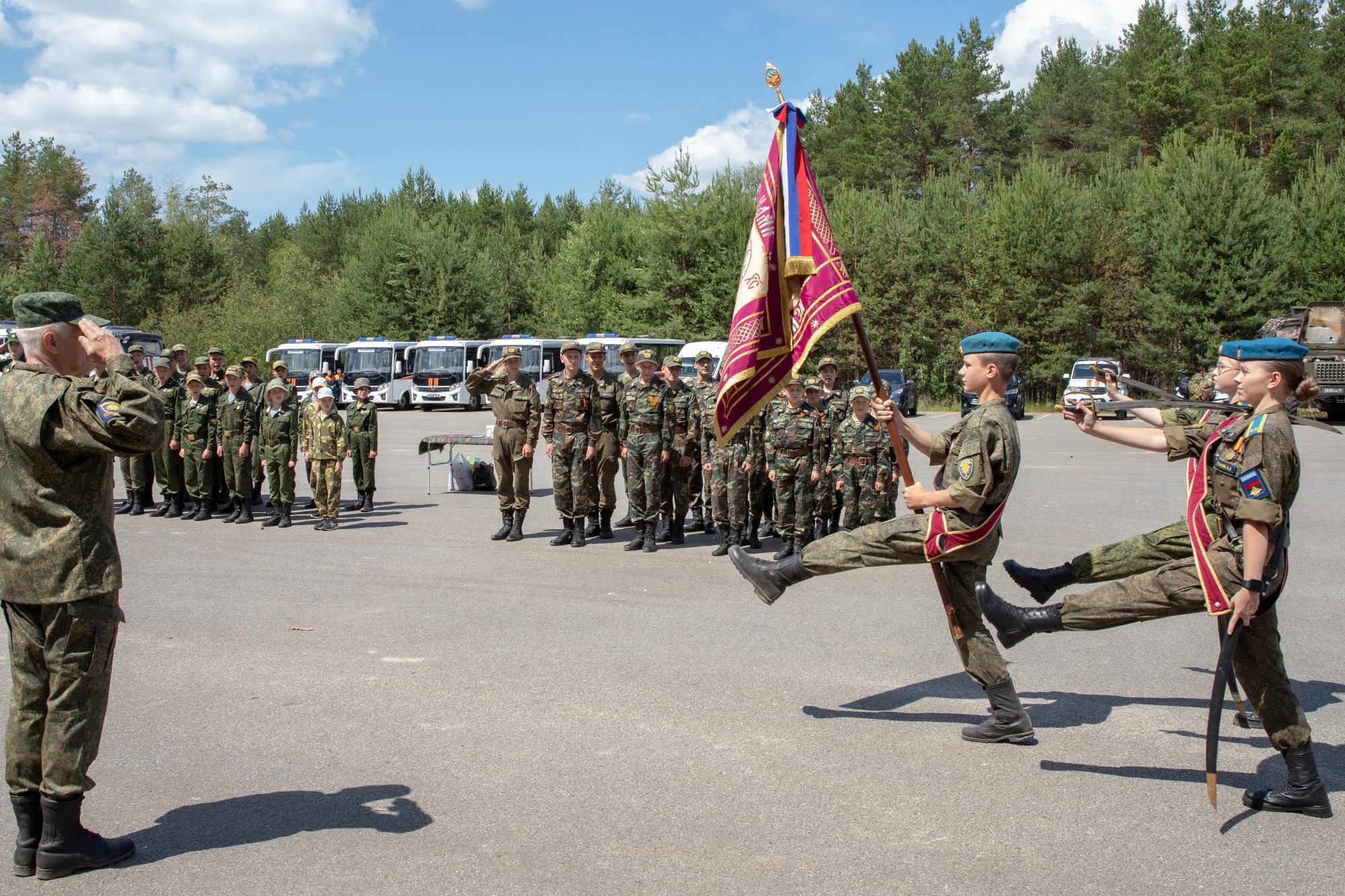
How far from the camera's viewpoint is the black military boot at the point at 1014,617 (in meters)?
4.90

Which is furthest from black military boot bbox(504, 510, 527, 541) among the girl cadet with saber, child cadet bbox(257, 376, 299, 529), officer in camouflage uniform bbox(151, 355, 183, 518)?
the girl cadet with saber

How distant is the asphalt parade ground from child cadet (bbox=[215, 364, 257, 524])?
3629mm

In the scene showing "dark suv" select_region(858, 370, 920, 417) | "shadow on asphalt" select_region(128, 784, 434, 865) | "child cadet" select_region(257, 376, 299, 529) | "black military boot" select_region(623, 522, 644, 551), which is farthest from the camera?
"dark suv" select_region(858, 370, 920, 417)

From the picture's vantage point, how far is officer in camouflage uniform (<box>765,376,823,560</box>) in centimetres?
1016

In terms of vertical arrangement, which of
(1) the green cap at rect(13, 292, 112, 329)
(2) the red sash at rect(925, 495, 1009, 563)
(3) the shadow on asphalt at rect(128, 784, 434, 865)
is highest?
(1) the green cap at rect(13, 292, 112, 329)

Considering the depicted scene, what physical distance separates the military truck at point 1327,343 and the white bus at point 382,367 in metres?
30.2

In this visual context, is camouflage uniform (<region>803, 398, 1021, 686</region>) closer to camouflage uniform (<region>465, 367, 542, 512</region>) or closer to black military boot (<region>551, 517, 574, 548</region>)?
black military boot (<region>551, 517, 574, 548</region>)

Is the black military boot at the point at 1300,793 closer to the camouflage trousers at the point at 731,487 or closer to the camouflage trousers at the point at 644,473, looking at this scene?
the camouflage trousers at the point at 731,487

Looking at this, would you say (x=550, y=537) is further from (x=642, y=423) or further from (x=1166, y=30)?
(x=1166, y=30)

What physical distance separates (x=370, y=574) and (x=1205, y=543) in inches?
275

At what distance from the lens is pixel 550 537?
37.9 feet

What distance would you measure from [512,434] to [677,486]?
1921mm

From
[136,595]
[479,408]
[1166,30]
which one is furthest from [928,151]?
[136,595]

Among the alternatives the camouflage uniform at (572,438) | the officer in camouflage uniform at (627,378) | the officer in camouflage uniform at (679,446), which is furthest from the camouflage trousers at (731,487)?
the camouflage uniform at (572,438)
